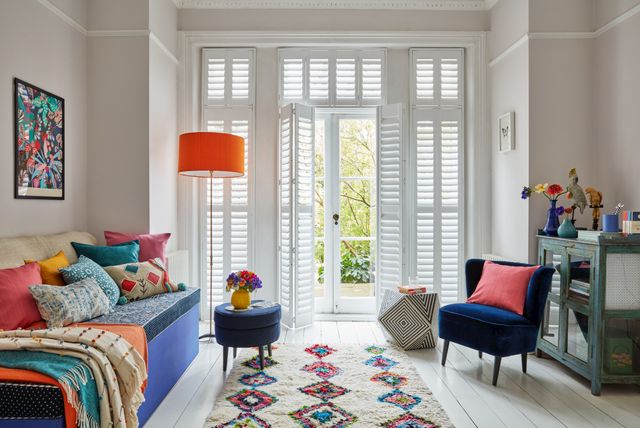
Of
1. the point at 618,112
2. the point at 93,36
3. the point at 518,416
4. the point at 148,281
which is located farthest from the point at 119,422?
the point at 618,112

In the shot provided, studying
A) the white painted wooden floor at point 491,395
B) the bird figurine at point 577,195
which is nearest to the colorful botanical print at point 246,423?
the white painted wooden floor at point 491,395

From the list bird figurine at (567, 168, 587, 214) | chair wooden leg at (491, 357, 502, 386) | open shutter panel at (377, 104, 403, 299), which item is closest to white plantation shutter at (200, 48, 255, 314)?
open shutter panel at (377, 104, 403, 299)

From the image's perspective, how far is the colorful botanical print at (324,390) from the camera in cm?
256

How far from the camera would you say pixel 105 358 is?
5.90 feet

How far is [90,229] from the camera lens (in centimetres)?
356

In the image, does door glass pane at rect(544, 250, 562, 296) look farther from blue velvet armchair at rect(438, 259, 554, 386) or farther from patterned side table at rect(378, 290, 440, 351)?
patterned side table at rect(378, 290, 440, 351)

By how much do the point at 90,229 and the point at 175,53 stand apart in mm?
1843

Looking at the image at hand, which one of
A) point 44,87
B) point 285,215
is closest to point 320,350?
point 285,215

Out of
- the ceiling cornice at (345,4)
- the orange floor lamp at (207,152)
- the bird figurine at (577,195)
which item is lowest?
the bird figurine at (577,195)

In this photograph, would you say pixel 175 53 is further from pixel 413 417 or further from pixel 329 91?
pixel 413 417

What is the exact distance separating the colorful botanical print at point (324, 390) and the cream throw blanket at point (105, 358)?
40.9 inches

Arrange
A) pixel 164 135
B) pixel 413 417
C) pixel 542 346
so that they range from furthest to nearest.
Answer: pixel 164 135 → pixel 542 346 → pixel 413 417

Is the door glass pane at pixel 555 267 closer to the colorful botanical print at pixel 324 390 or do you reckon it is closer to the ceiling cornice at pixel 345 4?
the colorful botanical print at pixel 324 390

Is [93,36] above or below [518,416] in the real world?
above
